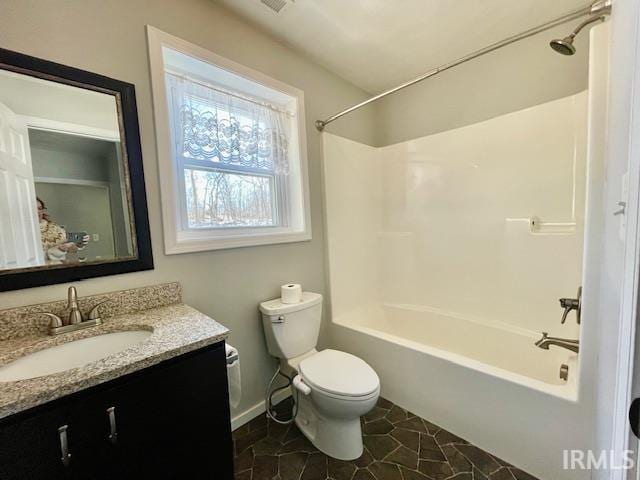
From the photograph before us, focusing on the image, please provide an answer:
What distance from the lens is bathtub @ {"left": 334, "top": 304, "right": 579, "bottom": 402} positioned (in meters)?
1.34

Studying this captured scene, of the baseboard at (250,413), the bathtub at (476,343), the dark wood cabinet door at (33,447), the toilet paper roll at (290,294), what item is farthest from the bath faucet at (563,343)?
the dark wood cabinet door at (33,447)

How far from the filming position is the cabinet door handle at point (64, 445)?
677 mm

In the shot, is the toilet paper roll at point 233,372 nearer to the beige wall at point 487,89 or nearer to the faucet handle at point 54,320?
the faucet handle at point 54,320

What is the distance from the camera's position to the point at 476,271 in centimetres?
207

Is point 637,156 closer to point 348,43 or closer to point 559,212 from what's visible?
point 559,212

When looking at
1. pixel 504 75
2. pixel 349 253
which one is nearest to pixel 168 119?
pixel 349 253

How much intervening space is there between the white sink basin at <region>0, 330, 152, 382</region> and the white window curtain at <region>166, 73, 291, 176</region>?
0.95 meters

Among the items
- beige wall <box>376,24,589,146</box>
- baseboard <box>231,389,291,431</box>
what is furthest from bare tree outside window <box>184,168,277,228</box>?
beige wall <box>376,24,589,146</box>

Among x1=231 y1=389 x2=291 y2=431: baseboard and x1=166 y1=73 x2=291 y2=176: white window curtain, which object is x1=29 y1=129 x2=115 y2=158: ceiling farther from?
x1=231 y1=389 x2=291 y2=431: baseboard

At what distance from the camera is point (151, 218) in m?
1.27

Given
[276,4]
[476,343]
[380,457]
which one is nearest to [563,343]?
[476,343]

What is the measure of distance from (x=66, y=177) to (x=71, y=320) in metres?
0.58

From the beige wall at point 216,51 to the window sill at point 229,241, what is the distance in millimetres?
41

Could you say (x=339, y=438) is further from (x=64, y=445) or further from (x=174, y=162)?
(x=174, y=162)
